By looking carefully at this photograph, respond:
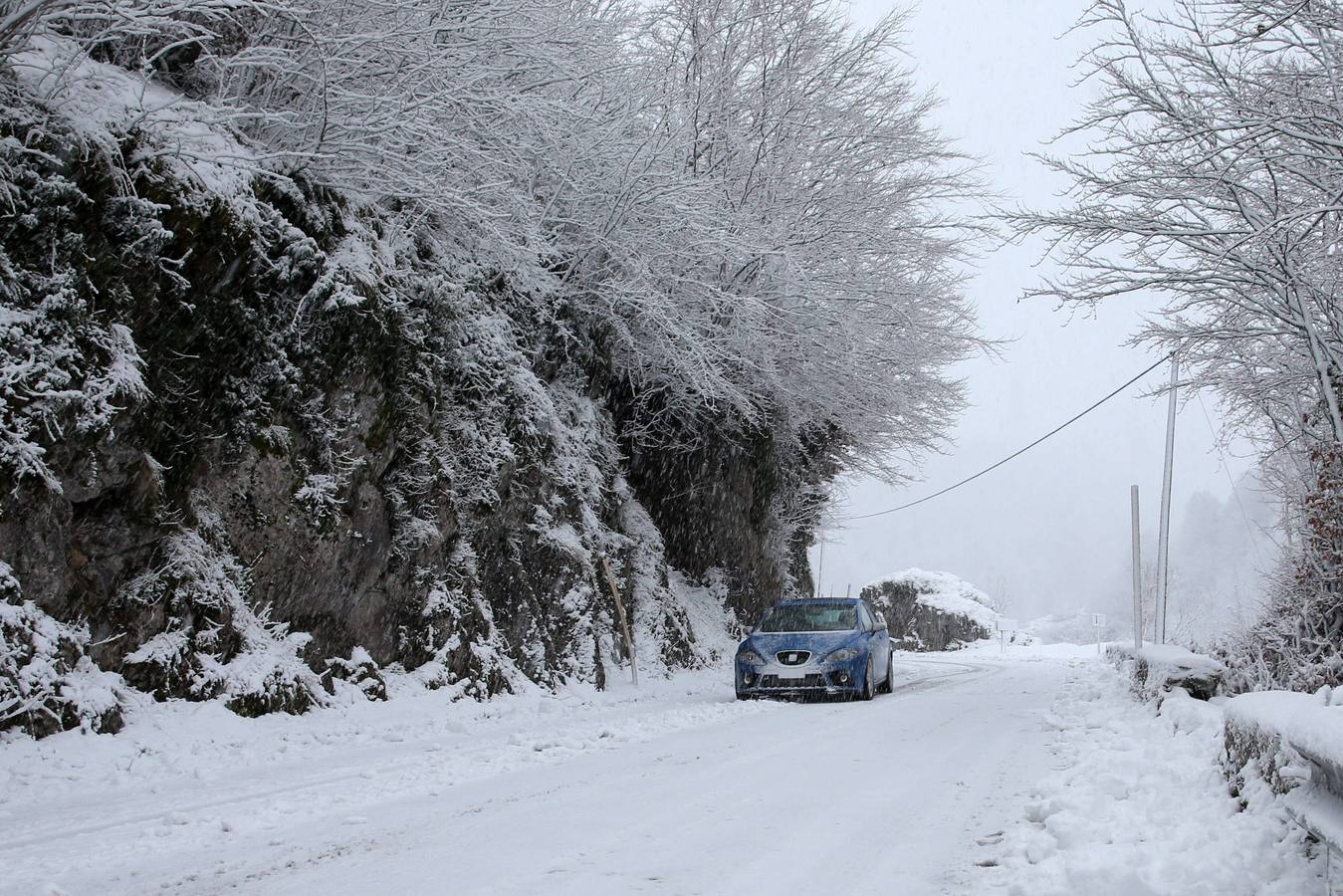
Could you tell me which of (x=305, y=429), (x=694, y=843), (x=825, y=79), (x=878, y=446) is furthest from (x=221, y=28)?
(x=878, y=446)

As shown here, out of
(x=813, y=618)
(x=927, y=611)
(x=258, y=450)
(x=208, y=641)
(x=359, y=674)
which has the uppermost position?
(x=258, y=450)

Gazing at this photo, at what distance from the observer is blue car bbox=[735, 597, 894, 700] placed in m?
14.2

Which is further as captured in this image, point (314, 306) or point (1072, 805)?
point (314, 306)

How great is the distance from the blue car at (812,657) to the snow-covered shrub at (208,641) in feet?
22.4

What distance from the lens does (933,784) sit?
720 cm

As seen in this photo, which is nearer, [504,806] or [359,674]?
[504,806]

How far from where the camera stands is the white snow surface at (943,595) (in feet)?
168

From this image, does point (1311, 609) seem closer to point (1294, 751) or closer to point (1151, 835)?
point (1151, 835)

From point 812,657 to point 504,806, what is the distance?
28.0 feet

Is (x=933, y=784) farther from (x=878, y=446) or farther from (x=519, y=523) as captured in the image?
(x=878, y=446)

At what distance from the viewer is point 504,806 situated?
6301 mm

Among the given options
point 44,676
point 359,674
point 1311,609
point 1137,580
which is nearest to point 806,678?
point 1311,609

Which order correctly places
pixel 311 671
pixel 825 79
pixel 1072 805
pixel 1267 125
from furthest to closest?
1. pixel 825 79
2. pixel 311 671
3. pixel 1267 125
4. pixel 1072 805

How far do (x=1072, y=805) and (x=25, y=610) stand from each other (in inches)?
276
